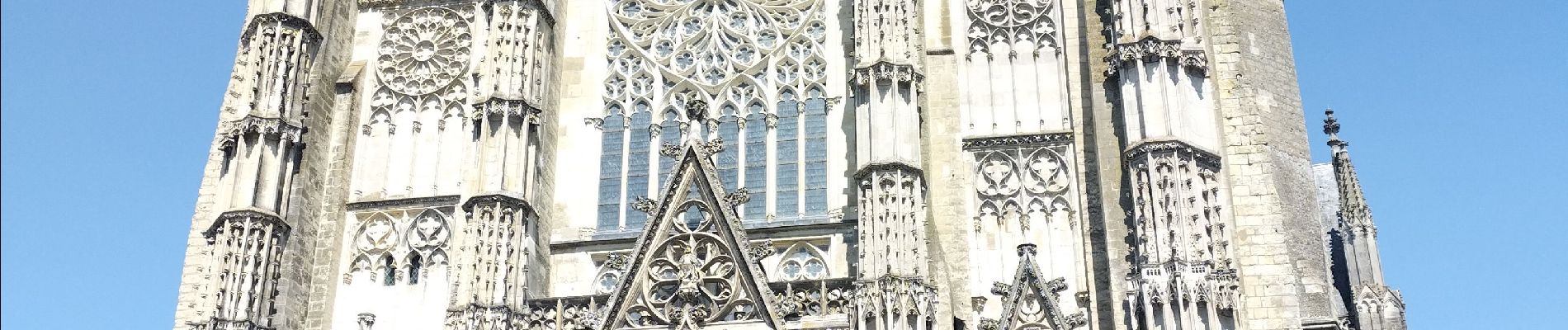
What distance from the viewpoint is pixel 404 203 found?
23328 mm

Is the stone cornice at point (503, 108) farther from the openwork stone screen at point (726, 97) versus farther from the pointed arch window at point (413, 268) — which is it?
the pointed arch window at point (413, 268)

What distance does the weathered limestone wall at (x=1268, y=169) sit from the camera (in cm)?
2042

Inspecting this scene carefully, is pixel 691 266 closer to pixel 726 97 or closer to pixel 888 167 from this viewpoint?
pixel 888 167

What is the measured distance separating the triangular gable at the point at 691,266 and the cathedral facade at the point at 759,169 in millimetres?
37

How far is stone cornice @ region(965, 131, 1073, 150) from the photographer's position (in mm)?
22516

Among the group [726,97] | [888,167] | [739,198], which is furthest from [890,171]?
[726,97]

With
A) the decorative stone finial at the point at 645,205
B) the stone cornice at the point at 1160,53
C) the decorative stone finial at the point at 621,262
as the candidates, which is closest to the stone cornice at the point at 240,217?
the decorative stone finial at the point at 621,262

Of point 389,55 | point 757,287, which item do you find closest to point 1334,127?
point 757,287

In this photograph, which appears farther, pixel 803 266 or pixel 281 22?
pixel 281 22

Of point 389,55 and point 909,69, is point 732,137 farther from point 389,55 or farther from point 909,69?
point 389,55

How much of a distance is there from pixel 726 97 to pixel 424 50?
4.49m

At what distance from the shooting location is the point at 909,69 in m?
21.8

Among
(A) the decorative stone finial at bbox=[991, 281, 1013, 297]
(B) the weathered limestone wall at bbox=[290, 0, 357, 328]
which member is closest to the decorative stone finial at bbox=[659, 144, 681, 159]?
(A) the decorative stone finial at bbox=[991, 281, 1013, 297]

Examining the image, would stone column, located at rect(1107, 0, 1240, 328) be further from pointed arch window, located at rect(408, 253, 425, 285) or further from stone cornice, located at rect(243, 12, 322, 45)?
stone cornice, located at rect(243, 12, 322, 45)
